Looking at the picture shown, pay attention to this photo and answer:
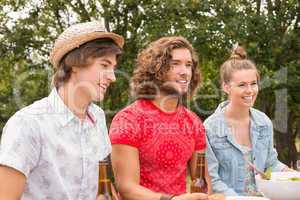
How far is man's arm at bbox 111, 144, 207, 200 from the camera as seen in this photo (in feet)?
6.82

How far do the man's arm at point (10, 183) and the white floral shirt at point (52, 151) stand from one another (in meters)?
0.02

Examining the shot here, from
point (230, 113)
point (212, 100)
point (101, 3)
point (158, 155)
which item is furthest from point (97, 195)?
point (101, 3)

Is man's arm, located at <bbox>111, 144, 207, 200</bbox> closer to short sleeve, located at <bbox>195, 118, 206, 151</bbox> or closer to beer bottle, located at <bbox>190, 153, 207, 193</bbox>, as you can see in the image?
beer bottle, located at <bbox>190, 153, 207, 193</bbox>

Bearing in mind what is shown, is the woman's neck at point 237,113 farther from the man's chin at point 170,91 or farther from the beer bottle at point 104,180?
the beer bottle at point 104,180

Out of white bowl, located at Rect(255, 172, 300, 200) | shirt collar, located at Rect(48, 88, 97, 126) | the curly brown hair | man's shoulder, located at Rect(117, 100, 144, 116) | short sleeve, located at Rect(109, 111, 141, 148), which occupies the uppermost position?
the curly brown hair

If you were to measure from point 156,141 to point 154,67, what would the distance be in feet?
1.13

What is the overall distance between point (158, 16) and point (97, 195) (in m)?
6.80

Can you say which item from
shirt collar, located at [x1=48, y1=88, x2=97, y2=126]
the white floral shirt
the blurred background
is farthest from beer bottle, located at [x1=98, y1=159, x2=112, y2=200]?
the blurred background

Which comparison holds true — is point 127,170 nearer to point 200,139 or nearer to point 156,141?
point 156,141

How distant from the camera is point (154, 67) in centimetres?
229

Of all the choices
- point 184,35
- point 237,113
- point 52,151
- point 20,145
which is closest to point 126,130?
point 52,151

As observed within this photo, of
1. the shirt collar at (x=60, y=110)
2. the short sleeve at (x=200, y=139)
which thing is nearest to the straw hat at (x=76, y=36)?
the shirt collar at (x=60, y=110)

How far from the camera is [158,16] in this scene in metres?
8.38

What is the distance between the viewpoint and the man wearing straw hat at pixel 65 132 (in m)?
1.60
